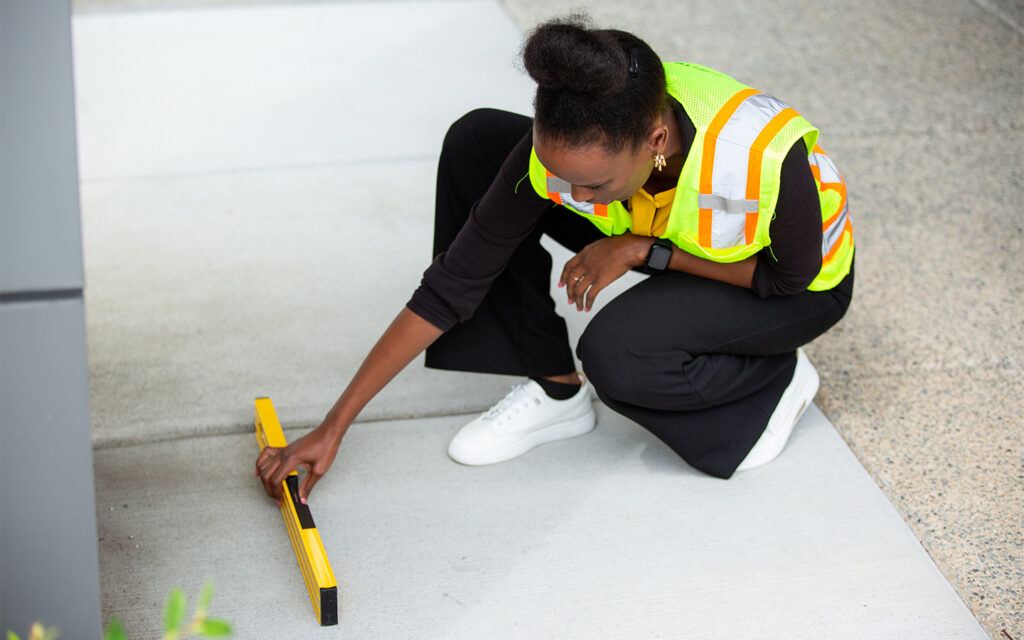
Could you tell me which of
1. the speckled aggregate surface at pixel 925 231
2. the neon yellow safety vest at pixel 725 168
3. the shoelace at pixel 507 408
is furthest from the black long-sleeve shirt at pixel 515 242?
the speckled aggregate surface at pixel 925 231

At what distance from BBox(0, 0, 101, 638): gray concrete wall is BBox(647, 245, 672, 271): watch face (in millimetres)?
998

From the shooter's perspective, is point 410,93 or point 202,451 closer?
point 202,451

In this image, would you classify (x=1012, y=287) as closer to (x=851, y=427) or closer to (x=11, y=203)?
(x=851, y=427)

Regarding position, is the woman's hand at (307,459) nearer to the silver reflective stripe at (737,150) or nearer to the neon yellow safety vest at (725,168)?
the neon yellow safety vest at (725,168)

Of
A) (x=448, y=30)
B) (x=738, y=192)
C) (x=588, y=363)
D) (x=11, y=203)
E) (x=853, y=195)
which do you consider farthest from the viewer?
(x=448, y=30)

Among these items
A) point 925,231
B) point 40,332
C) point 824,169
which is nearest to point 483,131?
point 824,169

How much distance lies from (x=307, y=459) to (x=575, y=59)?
0.83 meters

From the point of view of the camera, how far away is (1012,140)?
3182 millimetres

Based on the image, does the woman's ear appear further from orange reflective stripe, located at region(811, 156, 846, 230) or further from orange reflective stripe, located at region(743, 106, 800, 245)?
orange reflective stripe, located at region(811, 156, 846, 230)

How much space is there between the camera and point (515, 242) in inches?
70.6

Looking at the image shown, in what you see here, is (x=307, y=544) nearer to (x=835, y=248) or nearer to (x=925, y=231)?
(x=835, y=248)

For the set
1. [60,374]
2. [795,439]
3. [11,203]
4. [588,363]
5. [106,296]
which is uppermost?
[11,203]

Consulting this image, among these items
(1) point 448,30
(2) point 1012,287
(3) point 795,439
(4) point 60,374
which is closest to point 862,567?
(3) point 795,439

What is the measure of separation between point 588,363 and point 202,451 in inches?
30.1
